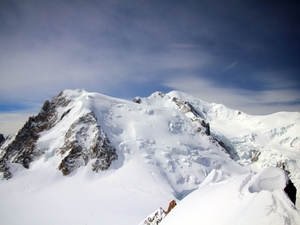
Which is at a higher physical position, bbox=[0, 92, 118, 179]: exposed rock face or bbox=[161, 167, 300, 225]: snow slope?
bbox=[0, 92, 118, 179]: exposed rock face

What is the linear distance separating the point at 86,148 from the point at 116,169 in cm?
676

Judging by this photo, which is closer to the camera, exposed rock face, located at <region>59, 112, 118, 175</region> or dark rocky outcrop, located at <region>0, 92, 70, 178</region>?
exposed rock face, located at <region>59, 112, 118, 175</region>

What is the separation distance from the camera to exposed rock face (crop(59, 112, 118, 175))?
97.5ft

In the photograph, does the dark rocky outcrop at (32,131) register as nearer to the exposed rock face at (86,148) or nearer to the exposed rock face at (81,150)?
the exposed rock face at (81,150)

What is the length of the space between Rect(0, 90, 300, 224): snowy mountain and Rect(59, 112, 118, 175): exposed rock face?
0.52ft

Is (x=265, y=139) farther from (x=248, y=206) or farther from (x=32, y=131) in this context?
(x=32, y=131)

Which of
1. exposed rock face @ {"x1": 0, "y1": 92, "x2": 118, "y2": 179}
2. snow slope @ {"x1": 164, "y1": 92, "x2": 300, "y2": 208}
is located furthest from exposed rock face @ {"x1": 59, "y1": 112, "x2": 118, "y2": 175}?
snow slope @ {"x1": 164, "y1": 92, "x2": 300, "y2": 208}

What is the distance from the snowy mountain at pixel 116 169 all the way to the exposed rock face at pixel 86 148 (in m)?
0.16

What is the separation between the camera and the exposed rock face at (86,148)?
2973cm

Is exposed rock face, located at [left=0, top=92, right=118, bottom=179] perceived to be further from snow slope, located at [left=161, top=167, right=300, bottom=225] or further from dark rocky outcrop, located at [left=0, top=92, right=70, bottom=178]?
snow slope, located at [left=161, top=167, right=300, bottom=225]

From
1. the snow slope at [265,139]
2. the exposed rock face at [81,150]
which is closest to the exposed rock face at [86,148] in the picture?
the exposed rock face at [81,150]

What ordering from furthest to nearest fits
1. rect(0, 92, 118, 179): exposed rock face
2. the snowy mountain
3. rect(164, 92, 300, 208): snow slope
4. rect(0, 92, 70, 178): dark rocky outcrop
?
rect(164, 92, 300, 208): snow slope, rect(0, 92, 70, 178): dark rocky outcrop, rect(0, 92, 118, 179): exposed rock face, the snowy mountain

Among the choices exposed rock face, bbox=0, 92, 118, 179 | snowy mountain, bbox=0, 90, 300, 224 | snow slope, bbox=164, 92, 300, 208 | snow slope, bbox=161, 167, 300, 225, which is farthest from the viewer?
snow slope, bbox=164, 92, 300, 208

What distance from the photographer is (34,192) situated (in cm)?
2473
